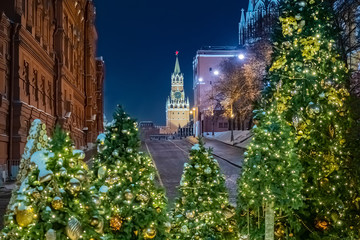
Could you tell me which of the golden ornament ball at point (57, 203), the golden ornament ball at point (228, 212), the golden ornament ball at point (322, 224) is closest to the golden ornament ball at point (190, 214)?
the golden ornament ball at point (228, 212)

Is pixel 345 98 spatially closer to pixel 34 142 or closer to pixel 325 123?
pixel 325 123

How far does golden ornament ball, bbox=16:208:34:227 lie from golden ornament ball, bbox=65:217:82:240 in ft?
1.59

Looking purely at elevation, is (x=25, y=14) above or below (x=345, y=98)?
above

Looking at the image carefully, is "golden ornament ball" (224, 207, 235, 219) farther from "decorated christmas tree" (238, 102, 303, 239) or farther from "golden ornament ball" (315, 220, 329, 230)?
"golden ornament ball" (315, 220, 329, 230)

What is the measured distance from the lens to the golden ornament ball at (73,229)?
Answer: 5.62 m

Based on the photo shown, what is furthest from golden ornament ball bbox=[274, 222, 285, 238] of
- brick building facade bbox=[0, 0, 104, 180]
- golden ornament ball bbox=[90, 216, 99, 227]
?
brick building facade bbox=[0, 0, 104, 180]

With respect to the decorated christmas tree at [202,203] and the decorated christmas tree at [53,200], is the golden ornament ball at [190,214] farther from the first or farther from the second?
the decorated christmas tree at [53,200]

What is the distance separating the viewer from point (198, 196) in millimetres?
8891

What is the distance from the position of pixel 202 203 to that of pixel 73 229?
12.2ft

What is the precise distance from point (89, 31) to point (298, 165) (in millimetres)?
49985

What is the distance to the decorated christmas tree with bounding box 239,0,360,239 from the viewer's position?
9.21m

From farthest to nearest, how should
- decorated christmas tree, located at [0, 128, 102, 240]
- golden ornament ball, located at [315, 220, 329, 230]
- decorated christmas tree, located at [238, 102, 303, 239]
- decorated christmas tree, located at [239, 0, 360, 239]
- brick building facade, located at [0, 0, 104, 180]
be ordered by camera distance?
brick building facade, located at [0, 0, 104, 180] < golden ornament ball, located at [315, 220, 329, 230] < decorated christmas tree, located at [239, 0, 360, 239] < decorated christmas tree, located at [238, 102, 303, 239] < decorated christmas tree, located at [0, 128, 102, 240]

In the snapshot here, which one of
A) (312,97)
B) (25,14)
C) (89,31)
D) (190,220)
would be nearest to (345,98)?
(312,97)

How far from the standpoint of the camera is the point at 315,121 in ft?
31.3
